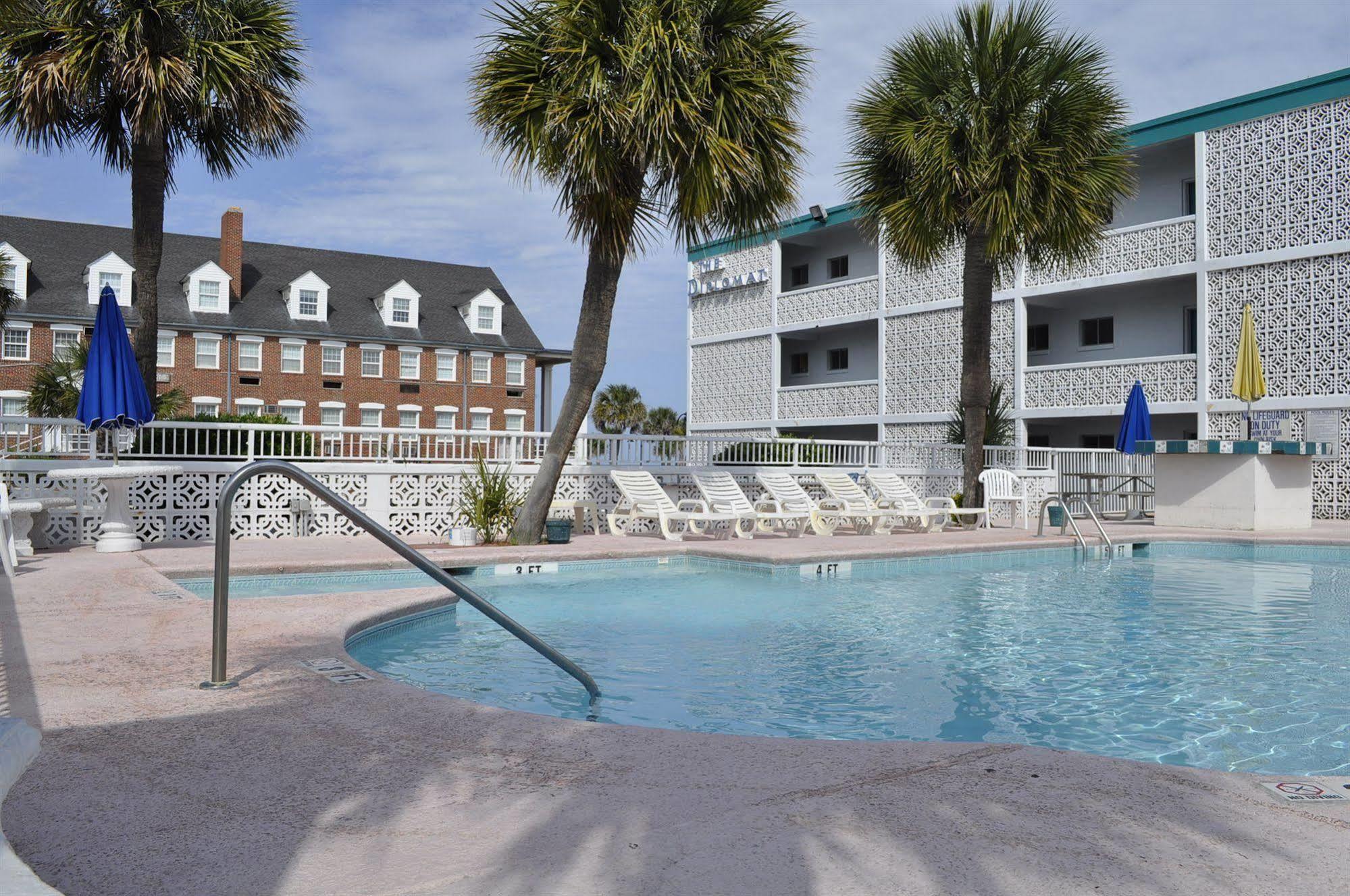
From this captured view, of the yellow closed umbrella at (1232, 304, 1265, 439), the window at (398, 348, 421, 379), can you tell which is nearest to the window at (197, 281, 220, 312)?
the window at (398, 348, 421, 379)

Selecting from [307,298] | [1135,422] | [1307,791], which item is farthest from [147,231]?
[307,298]

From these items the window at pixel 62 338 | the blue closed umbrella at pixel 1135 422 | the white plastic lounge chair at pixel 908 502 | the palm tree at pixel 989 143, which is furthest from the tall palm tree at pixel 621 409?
the palm tree at pixel 989 143

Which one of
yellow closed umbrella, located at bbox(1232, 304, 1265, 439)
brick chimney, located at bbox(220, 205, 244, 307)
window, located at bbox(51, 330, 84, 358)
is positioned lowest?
yellow closed umbrella, located at bbox(1232, 304, 1265, 439)

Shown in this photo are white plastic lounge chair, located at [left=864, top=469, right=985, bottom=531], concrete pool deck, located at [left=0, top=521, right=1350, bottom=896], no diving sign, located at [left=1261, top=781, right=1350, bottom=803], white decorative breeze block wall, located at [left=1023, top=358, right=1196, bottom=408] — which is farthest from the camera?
white decorative breeze block wall, located at [left=1023, top=358, right=1196, bottom=408]

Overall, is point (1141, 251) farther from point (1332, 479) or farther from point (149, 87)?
point (149, 87)

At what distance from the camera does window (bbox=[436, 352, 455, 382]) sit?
1570 inches

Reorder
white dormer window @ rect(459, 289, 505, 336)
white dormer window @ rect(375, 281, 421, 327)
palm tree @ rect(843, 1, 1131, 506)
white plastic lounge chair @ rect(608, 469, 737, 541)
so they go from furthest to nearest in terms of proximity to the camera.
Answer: white dormer window @ rect(459, 289, 505, 336) → white dormer window @ rect(375, 281, 421, 327) → palm tree @ rect(843, 1, 1131, 506) → white plastic lounge chair @ rect(608, 469, 737, 541)

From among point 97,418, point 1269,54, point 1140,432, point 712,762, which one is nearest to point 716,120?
point 97,418

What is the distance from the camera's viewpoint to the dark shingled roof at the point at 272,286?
113 ft

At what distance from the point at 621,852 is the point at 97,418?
963 cm

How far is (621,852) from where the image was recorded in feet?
8.68

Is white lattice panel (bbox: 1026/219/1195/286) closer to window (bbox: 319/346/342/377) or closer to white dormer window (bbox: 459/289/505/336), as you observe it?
white dormer window (bbox: 459/289/505/336)

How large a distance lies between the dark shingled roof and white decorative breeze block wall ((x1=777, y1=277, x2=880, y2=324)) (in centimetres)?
1307

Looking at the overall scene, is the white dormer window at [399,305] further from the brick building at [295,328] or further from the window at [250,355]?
the window at [250,355]
